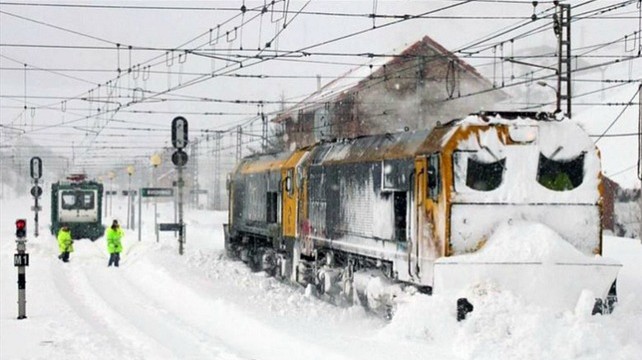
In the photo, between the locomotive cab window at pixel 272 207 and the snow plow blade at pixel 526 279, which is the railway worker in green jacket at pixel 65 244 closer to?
the locomotive cab window at pixel 272 207

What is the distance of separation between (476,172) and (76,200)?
31.5 m

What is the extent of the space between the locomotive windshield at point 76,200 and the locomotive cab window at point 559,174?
31570 mm

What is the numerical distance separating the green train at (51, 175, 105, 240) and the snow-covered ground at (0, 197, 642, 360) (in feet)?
69.6

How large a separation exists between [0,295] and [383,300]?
8.56 m

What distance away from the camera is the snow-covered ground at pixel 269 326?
10.3 m

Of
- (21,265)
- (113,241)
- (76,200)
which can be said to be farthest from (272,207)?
(76,200)

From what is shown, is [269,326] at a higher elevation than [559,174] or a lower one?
lower

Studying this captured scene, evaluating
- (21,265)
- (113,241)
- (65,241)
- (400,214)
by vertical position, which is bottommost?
(65,241)

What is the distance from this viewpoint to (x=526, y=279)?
1178 centimetres

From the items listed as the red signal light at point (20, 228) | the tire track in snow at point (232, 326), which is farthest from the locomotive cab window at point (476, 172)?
the red signal light at point (20, 228)

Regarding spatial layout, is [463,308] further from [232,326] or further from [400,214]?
[232,326]

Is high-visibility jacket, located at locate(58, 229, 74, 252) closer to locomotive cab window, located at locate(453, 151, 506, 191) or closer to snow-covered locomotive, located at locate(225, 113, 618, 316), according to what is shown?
snow-covered locomotive, located at locate(225, 113, 618, 316)

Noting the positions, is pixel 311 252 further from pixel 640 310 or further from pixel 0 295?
pixel 640 310

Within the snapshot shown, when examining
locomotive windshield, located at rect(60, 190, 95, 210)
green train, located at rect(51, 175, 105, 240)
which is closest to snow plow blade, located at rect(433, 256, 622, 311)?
green train, located at rect(51, 175, 105, 240)
